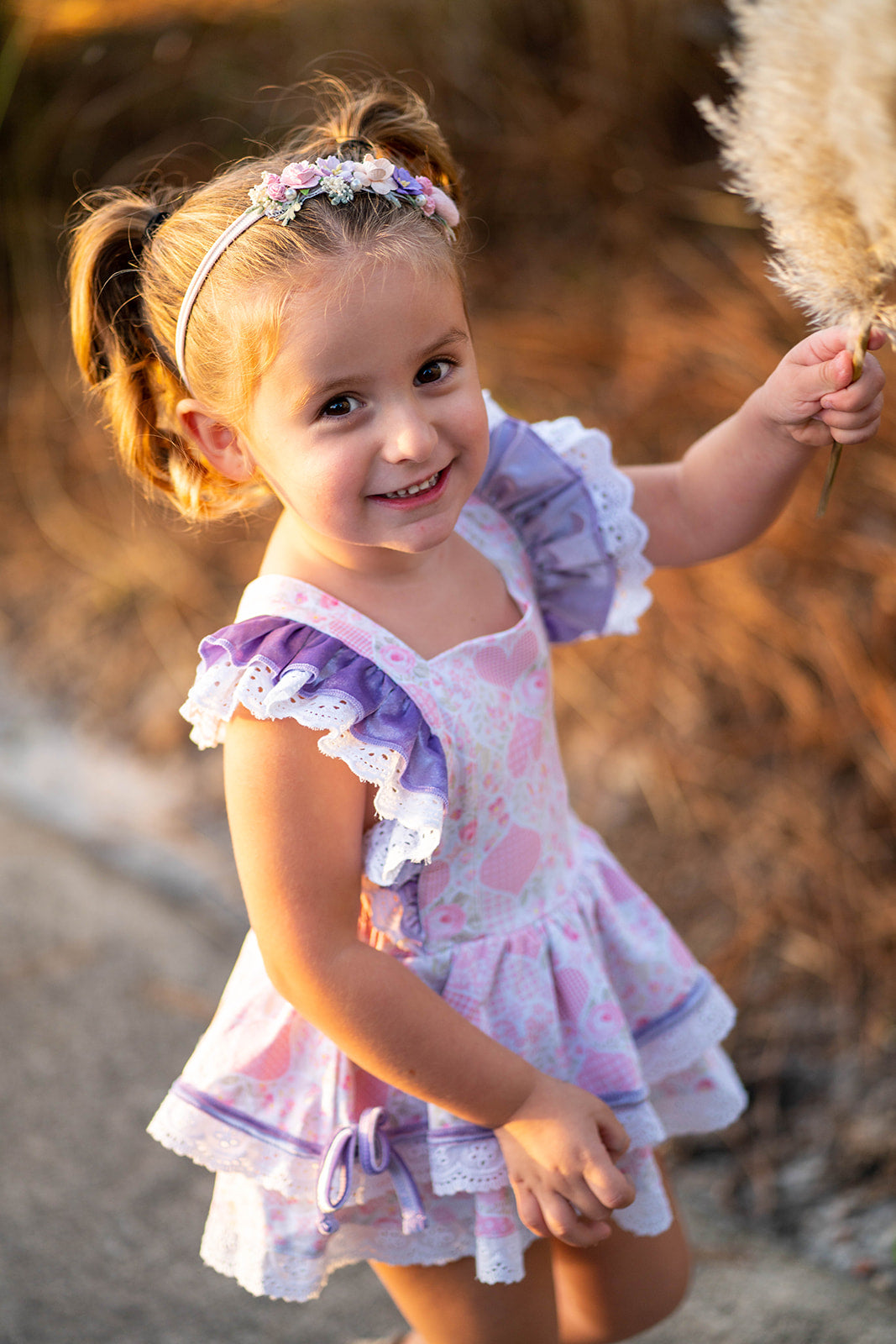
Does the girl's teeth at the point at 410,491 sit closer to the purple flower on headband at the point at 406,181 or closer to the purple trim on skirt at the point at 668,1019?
the purple flower on headband at the point at 406,181

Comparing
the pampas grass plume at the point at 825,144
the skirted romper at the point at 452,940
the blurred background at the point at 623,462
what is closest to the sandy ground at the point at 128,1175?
the blurred background at the point at 623,462

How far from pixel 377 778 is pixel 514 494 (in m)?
0.42

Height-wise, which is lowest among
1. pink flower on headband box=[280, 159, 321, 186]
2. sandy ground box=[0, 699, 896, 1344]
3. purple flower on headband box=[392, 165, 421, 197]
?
sandy ground box=[0, 699, 896, 1344]

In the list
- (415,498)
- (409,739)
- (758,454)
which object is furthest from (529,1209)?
(758,454)

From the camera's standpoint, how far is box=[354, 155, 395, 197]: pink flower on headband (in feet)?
3.11

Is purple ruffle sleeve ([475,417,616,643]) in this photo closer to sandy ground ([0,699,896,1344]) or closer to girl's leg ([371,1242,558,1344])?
girl's leg ([371,1242,558,1344])

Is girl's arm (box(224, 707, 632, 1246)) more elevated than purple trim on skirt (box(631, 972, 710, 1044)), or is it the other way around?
girl's arm (box(224, 707, 632, 1246))

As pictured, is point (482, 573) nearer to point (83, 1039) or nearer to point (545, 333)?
point (83, 1039)

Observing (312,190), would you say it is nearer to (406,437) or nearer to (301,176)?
(301,176)

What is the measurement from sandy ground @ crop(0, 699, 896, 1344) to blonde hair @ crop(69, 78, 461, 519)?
1086 millimetres

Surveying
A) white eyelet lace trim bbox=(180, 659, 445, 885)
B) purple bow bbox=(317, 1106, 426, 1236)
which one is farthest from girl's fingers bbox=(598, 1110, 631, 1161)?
white eyelet lace trim bbox=(180, 659, 445, 885)

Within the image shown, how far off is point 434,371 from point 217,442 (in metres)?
0.23

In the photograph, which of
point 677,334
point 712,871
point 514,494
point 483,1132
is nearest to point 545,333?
point 677,334

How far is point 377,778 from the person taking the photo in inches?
36.5
